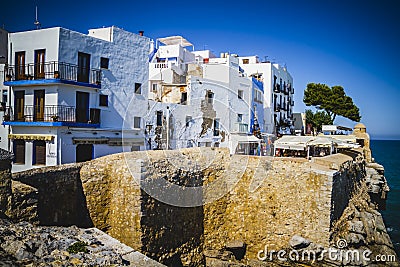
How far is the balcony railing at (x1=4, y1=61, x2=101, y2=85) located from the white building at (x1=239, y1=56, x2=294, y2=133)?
21.7 m

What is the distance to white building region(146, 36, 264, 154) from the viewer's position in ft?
82.4

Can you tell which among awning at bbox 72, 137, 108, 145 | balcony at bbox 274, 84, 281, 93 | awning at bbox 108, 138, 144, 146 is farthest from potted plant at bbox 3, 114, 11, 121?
balcony at bbox 274, 84, 281, 93

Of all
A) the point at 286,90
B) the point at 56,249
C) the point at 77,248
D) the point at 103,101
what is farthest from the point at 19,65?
the point at 286,90

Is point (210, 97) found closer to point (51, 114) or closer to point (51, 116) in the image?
point (51, 114)

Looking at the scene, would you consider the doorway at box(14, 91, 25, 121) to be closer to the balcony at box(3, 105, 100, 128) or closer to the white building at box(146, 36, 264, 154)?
the balcony at box(3, 105, 100, 128)

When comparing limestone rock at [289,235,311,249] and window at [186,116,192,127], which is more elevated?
window at [186,116,192,127]

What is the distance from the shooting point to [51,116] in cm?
1795

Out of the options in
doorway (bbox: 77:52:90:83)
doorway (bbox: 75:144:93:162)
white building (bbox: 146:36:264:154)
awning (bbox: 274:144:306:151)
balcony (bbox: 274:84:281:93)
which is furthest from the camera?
balcony (bbox: 274:84:281:93)

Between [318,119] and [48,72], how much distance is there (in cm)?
3611

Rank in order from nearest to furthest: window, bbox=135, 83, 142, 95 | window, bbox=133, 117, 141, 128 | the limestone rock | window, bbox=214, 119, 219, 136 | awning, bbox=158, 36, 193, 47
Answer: the limestone rock → window, bbox=133, 117, 141, 128 → window, bbox=135, 83, 142, 95 → window, bbox=214, 119, 219, 136 → awning, bbox=158, 36, 193, 47

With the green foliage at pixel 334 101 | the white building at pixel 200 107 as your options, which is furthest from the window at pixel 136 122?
the green foliage at pixel 334 101

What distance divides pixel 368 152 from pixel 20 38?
32.2 m

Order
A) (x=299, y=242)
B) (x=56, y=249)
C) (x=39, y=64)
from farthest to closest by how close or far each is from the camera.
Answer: (x=39, y=64)
(x=299, y=242)
(x=56, y=249)

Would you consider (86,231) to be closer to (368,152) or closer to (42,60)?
(42,60)
